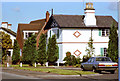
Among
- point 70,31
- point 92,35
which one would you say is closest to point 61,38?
point 70,31

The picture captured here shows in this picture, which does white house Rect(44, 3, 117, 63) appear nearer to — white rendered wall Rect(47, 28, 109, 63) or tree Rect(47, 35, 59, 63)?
white rendered wall Rect(47, 28, 109, 63)

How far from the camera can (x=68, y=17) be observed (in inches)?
1751

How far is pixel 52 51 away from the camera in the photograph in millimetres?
41406

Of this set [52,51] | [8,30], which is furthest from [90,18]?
[8,30]

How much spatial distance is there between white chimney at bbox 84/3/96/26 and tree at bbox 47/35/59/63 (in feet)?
17.6

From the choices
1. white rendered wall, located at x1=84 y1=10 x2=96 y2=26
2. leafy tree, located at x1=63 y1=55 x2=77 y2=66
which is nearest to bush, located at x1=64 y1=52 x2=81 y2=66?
leafy tree, located at x1=63 y1=55 x2=77 y2=66

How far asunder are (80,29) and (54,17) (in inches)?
175

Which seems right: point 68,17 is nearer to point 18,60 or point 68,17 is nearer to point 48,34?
point 48,34

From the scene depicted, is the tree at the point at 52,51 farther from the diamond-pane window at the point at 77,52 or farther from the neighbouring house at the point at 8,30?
the neighbouring house at the point at 8,30

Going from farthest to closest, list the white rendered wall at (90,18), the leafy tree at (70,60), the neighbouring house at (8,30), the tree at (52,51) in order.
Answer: the neighbouring house at (8,30) → the white rendered wall at (90,18) → the tree at (52,51) → the leafy tree at (70,60)

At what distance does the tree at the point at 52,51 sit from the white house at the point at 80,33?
114 centimetres

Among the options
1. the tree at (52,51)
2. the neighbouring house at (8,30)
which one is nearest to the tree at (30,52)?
the tree at (52,51)

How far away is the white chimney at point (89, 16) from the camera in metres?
42.8

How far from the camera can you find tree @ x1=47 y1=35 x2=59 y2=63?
135 ft
